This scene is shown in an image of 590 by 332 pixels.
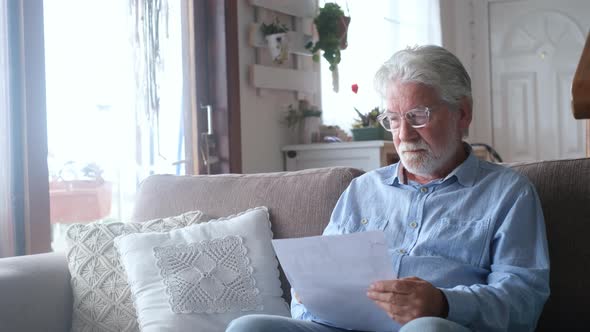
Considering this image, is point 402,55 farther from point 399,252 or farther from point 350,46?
point 350,46

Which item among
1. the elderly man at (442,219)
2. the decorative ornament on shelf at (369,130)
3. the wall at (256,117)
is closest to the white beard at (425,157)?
the elderly man at (442,219)

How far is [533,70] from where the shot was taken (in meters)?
5.96

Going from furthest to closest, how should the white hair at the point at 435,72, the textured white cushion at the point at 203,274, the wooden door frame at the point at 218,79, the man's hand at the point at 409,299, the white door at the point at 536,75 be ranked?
1. the white door at the point at 536,75
2. the wooden door frame at the point at 218,79
3. the textured white cushion at the point at 203,274
4. the white hair at the point at 435,72
5. the man's hand at the point at 409,299

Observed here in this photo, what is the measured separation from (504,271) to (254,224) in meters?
0.79

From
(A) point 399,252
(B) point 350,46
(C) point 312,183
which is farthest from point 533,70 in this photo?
(A) point 399,252

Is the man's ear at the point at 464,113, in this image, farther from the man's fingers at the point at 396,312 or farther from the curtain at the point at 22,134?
the curtain at the point at 22,134

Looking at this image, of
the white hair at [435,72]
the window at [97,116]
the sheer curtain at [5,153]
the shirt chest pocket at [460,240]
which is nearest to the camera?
the shirt chest pocket at [460,240]

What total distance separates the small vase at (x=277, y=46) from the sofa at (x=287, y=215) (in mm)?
1699

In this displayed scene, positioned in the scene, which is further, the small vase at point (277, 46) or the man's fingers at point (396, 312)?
the small vase at point (277, 46)

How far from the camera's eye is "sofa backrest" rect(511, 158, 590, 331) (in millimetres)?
1769

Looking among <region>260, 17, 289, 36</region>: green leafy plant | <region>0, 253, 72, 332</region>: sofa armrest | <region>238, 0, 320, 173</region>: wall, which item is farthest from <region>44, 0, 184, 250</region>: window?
<region>0, 253, 72, 332</region>: sofa armrest

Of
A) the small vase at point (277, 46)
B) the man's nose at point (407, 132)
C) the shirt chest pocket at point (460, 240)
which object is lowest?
the shirt chest pocket at point (460, 240)

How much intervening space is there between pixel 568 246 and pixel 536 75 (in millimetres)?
4420

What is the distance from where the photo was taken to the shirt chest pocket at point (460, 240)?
1629mm
